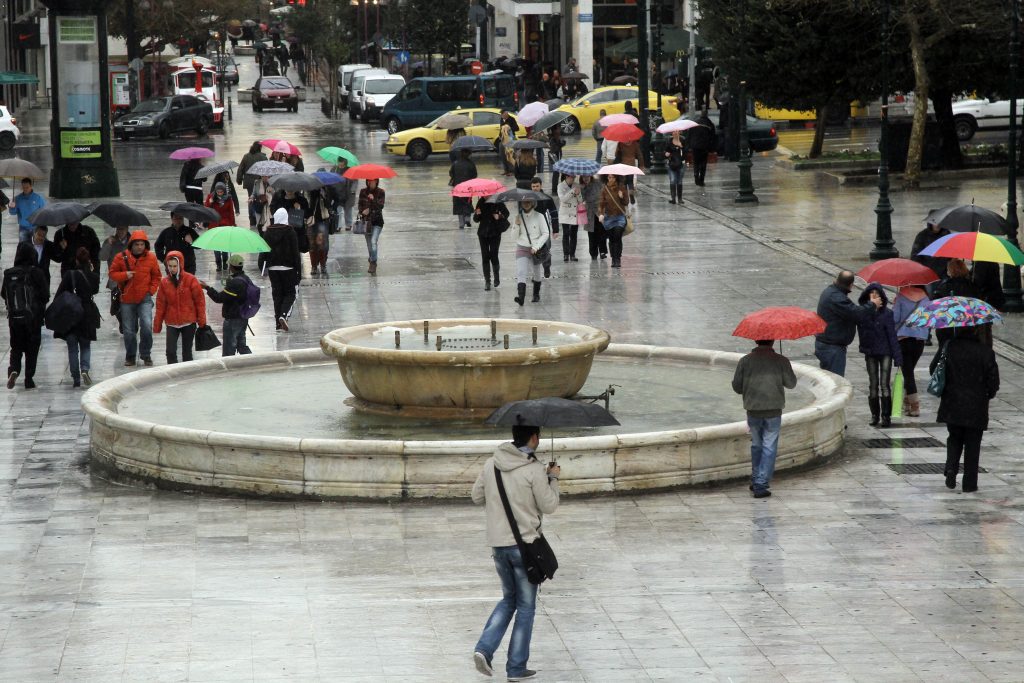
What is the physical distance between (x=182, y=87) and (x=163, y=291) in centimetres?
4935

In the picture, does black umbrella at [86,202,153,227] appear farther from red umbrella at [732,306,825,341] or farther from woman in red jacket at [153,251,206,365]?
red umbrella at [732,306,825,341]

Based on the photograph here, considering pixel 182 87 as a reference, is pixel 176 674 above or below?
below

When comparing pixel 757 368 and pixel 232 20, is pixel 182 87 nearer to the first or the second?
pixel 232 20

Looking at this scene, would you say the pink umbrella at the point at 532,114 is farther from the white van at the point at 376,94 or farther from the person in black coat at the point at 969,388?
the person in black coat at the point at 969,388

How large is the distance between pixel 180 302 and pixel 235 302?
0.55m

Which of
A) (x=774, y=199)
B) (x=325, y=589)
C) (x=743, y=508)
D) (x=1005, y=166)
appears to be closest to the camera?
(x=325, y=589)

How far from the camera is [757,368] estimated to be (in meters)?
13.1

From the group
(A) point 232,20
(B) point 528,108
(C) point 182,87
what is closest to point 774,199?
(B) point 528,108

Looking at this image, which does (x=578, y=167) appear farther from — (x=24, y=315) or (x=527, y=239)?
(x=24, y=315)

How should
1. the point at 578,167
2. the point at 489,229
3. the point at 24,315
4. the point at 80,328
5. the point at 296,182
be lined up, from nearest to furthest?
the point at 24,315 → the point at 80,328 → the point at 489,229 → the point at 296,182 → the point at 578,167

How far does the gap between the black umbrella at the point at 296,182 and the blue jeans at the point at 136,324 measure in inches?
205

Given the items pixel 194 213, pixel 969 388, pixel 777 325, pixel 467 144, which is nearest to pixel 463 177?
pixel 467 144

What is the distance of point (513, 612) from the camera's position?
914 centimetres

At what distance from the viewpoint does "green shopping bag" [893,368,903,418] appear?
52.8ft
